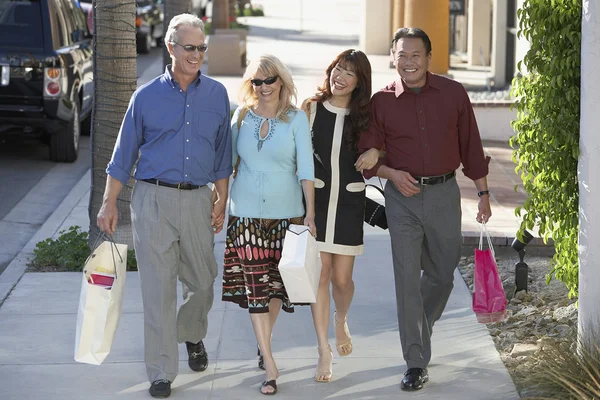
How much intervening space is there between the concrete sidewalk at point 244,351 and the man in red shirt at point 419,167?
33cm

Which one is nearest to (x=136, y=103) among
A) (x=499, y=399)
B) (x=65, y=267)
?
(x=499, y=399)

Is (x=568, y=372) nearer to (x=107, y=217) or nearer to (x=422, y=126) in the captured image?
(x=422, y=126)

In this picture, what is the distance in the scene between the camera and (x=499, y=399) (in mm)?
5473

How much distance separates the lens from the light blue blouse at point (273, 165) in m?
5.42

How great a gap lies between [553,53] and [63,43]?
8.03m

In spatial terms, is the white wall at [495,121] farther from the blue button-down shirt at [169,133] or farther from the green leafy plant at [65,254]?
the blue button-down shirt at [169,133]

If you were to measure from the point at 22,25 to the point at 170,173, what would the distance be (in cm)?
744

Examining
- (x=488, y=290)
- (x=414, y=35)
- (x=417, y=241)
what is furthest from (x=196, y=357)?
(x=414, y=35)

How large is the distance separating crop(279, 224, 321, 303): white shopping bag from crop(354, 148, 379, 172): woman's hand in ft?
1.60

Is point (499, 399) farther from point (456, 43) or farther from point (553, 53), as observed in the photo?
point (456, 43)

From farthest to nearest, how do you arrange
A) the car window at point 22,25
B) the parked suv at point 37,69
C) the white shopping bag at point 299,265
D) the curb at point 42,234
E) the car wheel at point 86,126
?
the car wheel at point 86,126
the car window at point 22,25
the parked suv at point 37,69
the curb at point 42,234
the white shopping bag at point 299,265

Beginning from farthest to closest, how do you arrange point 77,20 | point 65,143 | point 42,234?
point 77,20, point 65,143, point 42,234

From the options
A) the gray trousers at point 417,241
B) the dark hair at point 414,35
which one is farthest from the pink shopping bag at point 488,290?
the dark hair at point 414,35

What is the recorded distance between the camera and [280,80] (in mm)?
5441
